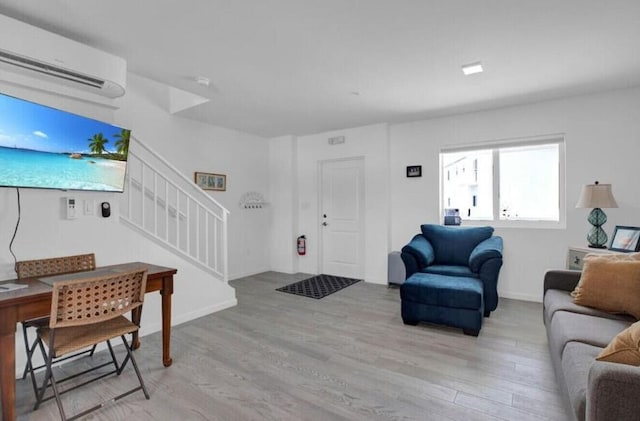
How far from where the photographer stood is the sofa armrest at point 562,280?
2.50 meters

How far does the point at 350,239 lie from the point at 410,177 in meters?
1.41

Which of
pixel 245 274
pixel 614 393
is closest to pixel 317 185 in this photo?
pixel 245 274

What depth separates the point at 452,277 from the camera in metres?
3.18

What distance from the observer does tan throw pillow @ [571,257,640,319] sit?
1.95m

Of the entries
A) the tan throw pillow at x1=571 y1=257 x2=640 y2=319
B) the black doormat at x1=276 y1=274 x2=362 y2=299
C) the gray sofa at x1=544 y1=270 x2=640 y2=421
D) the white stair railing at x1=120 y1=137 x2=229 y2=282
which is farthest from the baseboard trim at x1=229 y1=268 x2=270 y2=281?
the tan throw pillow at x1=571 y1=257 x2=640 y2=319

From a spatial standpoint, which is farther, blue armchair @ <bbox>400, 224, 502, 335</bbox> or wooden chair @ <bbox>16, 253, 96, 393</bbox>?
blue armchair @ <bbox>400, 224, 502, 335</bbox>

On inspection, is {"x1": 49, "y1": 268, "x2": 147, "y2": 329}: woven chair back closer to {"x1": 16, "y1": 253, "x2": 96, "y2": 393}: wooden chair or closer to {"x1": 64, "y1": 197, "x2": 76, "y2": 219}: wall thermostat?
{"x1": 16, "y1": 253, "x2": 96, "y2": 393}: wooden chair

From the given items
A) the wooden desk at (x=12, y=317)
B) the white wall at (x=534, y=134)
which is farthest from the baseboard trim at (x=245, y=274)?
the wooden desk at (x=12, y=317)

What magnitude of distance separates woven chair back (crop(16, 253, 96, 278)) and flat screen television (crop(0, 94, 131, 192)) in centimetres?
53

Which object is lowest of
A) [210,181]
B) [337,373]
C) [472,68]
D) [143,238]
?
[337,373]

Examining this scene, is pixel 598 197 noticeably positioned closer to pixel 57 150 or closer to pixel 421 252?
pixel 421 252

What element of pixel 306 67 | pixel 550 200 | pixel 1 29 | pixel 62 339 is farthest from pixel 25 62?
pixel 550 200

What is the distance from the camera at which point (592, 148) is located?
3.48 metres

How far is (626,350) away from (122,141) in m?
3.32
